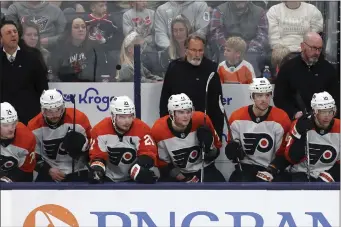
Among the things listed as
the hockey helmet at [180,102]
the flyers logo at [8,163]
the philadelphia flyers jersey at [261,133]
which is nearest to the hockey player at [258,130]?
the philadelphia flyers jersey at [261,133]

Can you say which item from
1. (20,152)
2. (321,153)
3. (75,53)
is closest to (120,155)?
(20,152)

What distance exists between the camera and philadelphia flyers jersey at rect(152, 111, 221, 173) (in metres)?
7.79

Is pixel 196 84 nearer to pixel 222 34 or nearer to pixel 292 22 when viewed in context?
pixel 222 34

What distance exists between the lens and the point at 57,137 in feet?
26.2

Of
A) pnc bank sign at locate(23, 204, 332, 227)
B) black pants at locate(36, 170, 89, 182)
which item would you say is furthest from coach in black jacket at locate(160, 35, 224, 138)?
pnc bank sign at locate(23, 204, 332, 227)

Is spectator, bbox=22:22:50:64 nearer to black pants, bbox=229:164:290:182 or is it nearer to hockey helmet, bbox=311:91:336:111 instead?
black pants, bbox=229:164:290:182

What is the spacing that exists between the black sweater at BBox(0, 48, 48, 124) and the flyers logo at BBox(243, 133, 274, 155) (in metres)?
1.56

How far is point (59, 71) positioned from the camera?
8477mm

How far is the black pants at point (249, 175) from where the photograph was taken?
25.5ft

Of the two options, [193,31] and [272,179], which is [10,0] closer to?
[193,31]

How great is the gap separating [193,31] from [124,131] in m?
1.19

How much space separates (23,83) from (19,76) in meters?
0.06

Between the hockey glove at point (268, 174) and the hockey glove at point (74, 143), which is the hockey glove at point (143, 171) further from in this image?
the hockey glove at point (268, 174)

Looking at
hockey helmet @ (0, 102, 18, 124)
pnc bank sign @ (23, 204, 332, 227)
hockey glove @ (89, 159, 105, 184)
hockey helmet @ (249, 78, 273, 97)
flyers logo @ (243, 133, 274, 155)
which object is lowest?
pnc bank sign @ (23, 204, 332, 227)
